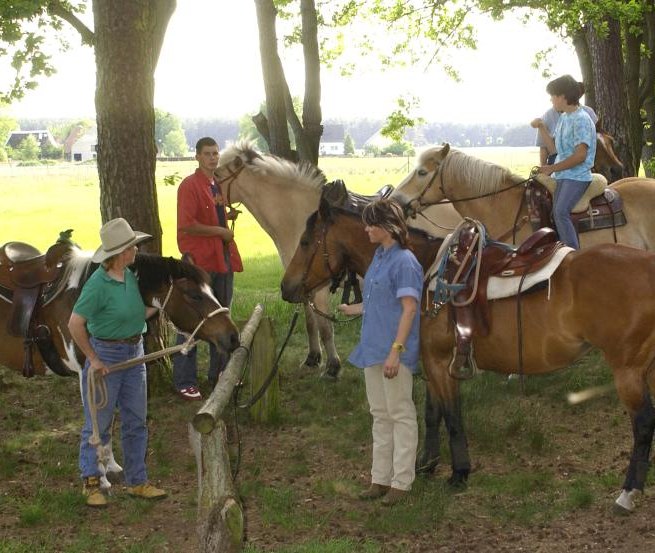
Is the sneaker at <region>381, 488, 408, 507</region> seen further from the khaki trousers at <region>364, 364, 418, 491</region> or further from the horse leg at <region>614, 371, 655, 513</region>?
the horse leg at <region>614, 371, 655, 513</region>

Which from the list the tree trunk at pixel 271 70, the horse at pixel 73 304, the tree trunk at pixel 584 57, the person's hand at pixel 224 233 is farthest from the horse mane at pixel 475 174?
the tree trunk at pixel 584 57

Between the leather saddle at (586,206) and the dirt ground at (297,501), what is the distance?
68.2 inches

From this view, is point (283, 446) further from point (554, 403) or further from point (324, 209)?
point (554, 403)

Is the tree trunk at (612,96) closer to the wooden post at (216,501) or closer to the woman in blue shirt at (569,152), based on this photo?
the woman in blue shirt at (569,152)

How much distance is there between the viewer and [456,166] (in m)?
8.77

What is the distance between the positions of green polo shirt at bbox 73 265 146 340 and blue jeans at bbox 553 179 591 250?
165 inches

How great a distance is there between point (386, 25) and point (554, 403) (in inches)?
663

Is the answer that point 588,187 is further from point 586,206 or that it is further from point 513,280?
point 513,280

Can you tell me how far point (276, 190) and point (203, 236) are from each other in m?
1.30

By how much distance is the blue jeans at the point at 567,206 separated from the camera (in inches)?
325

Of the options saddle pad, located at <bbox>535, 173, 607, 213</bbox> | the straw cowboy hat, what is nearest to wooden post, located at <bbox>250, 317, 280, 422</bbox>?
the straw cowboy hat

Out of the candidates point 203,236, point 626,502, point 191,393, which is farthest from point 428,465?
point 203,236

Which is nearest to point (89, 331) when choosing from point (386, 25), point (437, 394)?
point (437, 394)

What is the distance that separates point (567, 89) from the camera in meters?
7.77
